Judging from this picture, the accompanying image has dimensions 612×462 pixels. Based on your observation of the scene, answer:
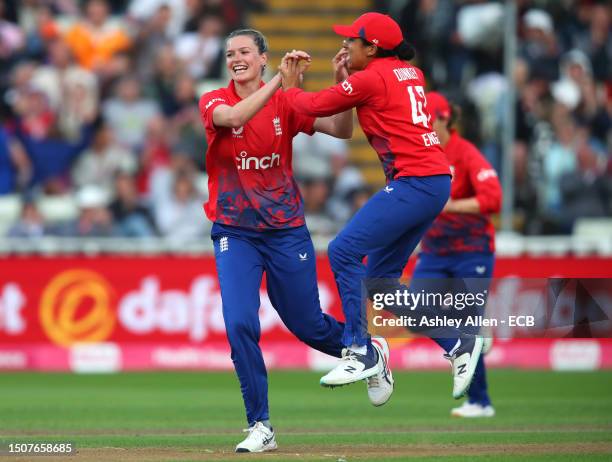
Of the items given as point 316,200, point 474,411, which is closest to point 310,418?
point 474,411

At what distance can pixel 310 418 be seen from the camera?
12.7m

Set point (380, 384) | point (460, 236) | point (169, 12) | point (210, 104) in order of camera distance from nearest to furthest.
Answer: point (210, 104) → point (380, 384) → point (460, 236) → point (169, 12)

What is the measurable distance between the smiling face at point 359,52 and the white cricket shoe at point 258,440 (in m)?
2.65

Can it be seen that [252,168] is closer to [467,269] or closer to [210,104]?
[210,104]

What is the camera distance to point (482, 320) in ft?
33.0

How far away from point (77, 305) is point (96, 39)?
5.32 m

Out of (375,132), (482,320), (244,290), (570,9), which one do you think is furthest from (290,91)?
(570,9)

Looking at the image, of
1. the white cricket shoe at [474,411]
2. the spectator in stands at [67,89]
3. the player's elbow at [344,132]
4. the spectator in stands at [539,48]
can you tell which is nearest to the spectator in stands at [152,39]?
the spectator in stands at [67,89]

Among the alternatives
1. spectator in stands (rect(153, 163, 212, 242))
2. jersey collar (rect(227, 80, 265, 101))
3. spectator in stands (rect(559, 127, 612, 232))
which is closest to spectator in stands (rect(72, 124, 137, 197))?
spectator in stands (rect(153, 163, 212, 242))

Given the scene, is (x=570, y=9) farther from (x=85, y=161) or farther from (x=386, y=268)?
(x=386, y=268)

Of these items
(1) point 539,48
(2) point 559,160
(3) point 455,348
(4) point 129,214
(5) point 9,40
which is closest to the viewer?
(3) point 455,348

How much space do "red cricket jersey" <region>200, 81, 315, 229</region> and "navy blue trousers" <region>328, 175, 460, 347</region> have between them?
507 millimetres

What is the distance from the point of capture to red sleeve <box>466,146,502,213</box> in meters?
12.5

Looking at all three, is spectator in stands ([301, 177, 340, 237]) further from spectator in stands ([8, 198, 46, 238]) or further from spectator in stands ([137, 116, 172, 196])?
spectator in stands ([8, 198, 46, 238])
